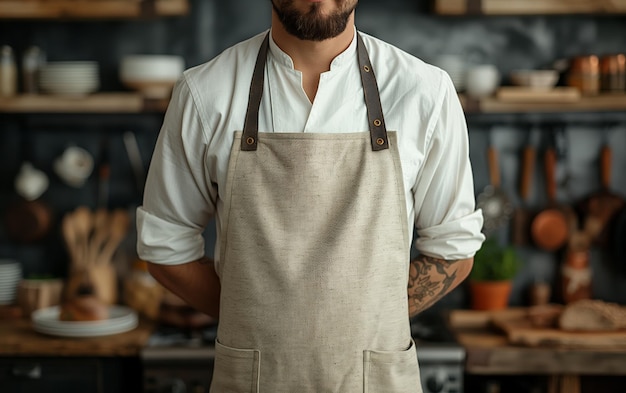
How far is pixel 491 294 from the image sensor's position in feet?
11.6

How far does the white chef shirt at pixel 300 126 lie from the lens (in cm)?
182

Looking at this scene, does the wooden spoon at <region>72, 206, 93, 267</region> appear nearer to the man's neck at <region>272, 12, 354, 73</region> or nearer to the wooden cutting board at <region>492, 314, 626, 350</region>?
the wooden cutting board at <region>492, 314, 626, 350</region>

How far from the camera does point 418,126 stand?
183 centimetres

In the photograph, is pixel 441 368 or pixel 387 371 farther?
pixel 441 368

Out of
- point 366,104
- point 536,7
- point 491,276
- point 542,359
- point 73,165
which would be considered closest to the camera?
point 366,104

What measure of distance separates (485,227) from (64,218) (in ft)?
6.10

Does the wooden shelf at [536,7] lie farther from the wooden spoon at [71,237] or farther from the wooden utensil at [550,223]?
the wooden spoon at [71,237]

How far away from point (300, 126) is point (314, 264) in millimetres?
304

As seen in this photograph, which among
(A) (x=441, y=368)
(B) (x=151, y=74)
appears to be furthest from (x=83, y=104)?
(A) (x=441, y=368)

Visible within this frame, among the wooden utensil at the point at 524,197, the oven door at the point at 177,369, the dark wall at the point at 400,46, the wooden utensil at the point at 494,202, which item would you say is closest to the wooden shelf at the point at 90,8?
the dark wall at the point at 400,46

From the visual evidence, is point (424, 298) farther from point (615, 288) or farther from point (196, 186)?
point (615, 288)

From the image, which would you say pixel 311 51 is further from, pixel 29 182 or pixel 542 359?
pixel 29 182

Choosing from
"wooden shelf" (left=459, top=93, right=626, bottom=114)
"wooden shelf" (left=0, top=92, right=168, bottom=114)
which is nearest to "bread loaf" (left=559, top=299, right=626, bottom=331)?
"wooden shelf" (left=459, top=93, right=626, bottom=114)

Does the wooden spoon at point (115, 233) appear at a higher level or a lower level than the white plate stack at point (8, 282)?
higher
